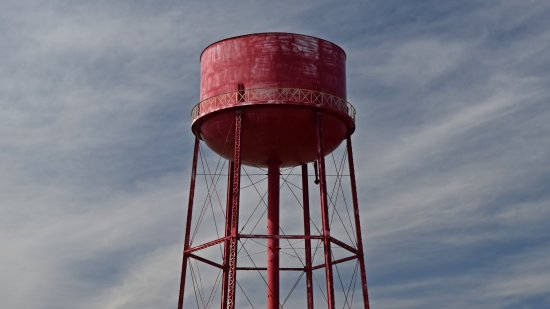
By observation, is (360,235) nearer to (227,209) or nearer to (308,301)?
(308,301)

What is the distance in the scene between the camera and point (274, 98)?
33.9m

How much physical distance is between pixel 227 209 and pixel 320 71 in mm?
7406

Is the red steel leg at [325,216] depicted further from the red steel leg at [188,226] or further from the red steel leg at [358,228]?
the red steel leg at [188,226]

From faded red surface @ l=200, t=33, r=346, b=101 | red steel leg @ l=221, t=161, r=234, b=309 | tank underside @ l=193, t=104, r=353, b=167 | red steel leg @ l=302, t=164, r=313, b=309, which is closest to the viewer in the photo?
tank underside @ l=193, t=104, r=353, b=167

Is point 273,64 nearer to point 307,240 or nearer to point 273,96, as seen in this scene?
point 273,96

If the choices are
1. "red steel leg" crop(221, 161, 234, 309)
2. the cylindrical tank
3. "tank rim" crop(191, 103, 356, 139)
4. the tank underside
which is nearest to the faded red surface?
the cylindrical tank

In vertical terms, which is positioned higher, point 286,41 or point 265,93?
point 286,41

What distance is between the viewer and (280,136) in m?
34.6

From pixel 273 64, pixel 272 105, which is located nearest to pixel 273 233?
pixel 272 105

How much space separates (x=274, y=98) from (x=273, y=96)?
0.13 meters

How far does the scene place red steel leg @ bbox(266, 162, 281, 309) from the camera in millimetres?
A: 35312

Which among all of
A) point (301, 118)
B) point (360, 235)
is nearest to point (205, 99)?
point (301, 118)

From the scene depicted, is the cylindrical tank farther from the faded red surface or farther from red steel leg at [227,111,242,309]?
red steel leg at [227,111,242,309]

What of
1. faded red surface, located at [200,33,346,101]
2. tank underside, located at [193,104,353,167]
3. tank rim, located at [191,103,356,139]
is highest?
faded red surface, located at [200,33,346,101]
